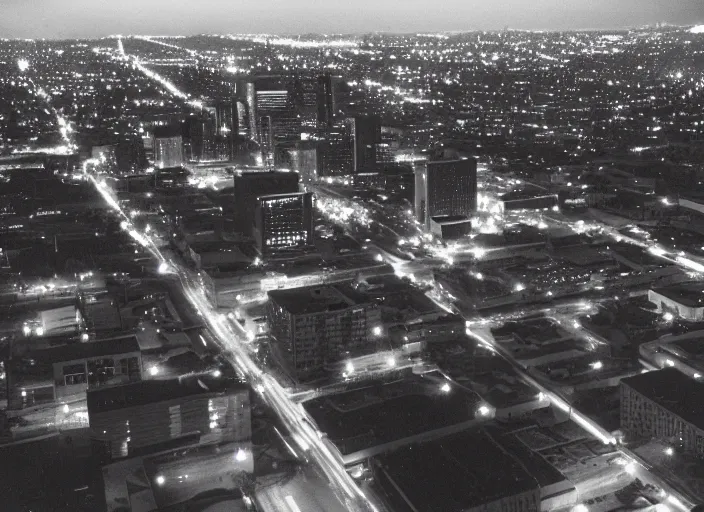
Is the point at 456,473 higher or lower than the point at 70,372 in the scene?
lower

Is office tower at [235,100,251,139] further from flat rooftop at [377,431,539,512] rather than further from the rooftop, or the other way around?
flat rooftop at [377,431,539,512]

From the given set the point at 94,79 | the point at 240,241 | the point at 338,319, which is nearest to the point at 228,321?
the point at 338,319

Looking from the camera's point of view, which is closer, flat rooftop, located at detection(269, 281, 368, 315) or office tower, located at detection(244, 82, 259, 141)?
flat rooftop, located at detection(269, 281, 368, 315)

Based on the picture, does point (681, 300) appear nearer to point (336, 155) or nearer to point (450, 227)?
point (450, 227)

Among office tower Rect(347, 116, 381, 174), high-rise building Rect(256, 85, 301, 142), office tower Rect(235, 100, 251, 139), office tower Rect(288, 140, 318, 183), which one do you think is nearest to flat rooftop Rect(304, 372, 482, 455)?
office tower Rect(288, 140, 318, 183)

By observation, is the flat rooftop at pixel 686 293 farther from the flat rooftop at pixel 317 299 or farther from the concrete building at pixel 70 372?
the concrete building at pixel 70 372

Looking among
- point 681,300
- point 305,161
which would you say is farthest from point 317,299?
point 305,161
